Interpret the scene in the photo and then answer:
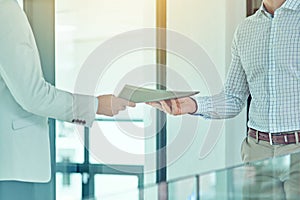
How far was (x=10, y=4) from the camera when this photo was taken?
1597mm

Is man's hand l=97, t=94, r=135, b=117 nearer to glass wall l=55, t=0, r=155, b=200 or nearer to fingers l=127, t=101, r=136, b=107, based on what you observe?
fingers l=127, t=101, r=136, b=107

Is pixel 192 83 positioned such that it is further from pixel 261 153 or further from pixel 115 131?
pixel 261 153

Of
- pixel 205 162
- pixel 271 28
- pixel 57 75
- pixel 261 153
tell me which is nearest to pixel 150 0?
pixel 57 75

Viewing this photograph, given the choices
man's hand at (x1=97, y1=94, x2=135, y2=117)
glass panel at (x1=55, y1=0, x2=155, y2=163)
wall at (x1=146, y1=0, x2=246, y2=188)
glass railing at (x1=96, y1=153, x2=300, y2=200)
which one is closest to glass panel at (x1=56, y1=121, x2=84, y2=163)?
glass panel at (x1=55, y1=0, x2=155, y2=163)

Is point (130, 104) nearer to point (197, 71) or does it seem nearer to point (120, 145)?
point (120, 145)

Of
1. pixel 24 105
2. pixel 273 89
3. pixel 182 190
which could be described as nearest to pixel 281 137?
pixel 273 89

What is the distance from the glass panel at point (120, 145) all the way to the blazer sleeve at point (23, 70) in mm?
769

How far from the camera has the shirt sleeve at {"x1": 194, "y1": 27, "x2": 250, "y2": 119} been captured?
5.85ft

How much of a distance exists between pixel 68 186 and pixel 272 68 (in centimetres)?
Result: 119

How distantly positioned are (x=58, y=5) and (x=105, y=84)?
0.46 metres

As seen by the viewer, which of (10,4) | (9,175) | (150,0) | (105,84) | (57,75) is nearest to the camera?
(10,4)

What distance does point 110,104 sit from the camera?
1974 millimetres

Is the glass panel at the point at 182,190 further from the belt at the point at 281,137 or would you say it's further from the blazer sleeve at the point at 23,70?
the blazer sleeve at the point at 23,70

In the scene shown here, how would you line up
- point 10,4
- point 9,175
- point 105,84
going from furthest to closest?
point 105,84, point 9,175, point 10,4
